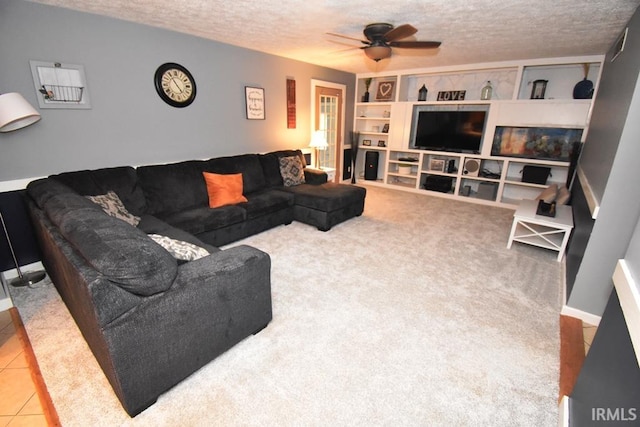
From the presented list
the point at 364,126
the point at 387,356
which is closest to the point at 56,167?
the point at 387,356

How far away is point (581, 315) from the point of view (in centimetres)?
215

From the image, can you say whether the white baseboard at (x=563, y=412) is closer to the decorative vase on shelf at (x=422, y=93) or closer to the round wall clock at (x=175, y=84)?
the round wall clock at (x=175, y=84)

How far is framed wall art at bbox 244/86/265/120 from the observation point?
4.16m

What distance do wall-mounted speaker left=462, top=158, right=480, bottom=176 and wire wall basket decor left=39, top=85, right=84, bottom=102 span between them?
532 cm

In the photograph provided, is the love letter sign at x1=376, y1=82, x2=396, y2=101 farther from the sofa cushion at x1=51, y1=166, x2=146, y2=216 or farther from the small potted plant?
the sofa cushion at x1=51, y1=166, x2=146, y2=216

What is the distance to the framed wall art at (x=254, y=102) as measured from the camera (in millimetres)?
4164

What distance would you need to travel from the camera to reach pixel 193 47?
3.46 m

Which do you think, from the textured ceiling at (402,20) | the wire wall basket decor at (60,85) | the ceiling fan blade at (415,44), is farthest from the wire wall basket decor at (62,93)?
the ceiling fan blade at (415,44)

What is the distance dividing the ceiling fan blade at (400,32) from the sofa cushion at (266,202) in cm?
204

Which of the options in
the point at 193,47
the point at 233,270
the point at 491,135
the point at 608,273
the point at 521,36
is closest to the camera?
the point at 233,270

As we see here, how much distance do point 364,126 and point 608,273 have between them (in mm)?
5097

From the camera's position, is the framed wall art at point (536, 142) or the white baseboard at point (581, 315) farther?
the framed wall art at point (536, 142)

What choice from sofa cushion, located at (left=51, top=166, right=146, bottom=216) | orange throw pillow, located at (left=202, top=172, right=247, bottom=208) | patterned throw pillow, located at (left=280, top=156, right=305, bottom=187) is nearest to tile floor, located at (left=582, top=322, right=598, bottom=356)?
orange throw pillow, located at (left=202, top=172, right=247, bottom=208)

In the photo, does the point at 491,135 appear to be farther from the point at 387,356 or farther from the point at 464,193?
the point at 387,356
